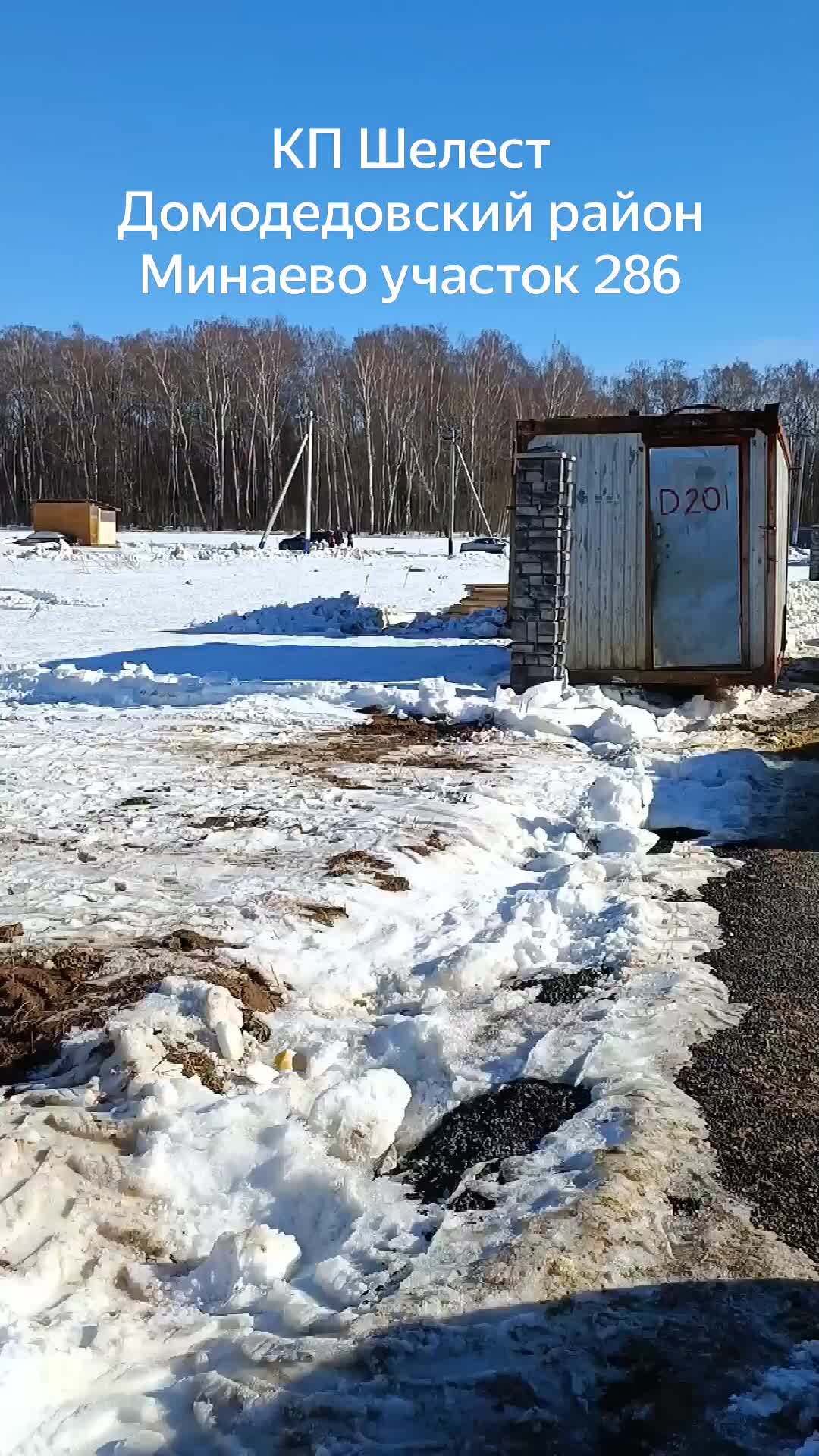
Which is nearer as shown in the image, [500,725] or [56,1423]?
[56,1423]

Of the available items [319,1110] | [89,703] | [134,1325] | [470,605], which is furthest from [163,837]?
[470,605]

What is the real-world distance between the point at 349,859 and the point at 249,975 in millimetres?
1449

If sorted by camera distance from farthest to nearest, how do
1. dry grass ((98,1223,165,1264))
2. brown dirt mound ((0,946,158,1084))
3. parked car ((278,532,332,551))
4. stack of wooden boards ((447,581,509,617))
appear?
parked car ((278,532,332,551)) → stack of wooden boards ((447,581,509,617)) → brown dirt mound ((0,946,158,1084)) → dry grass ((98,1223,165,1264))

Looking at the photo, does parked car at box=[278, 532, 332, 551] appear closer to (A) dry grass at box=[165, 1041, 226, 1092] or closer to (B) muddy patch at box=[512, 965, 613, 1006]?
(B) muddy patch at box=[512, 965, 613, 1006]

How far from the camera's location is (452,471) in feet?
158

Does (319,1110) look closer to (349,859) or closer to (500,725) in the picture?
(349,859)

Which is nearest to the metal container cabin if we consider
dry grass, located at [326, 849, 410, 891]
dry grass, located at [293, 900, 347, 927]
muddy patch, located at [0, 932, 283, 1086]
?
dry grass, located at [326, 849, 410, 891]

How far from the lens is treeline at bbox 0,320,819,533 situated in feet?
222

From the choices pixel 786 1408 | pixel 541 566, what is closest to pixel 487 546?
pixel 541 566

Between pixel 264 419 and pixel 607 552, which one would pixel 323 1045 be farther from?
pixel 264 419

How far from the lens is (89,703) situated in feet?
34.6

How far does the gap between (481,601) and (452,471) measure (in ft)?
95.0

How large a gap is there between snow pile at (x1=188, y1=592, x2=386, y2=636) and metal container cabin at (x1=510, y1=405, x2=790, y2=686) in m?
6.27

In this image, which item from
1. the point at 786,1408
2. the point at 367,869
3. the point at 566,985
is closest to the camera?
the point at 786,1408
